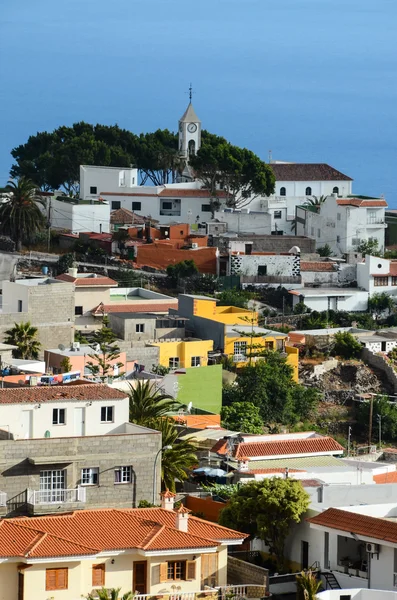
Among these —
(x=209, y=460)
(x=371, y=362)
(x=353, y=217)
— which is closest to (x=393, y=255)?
→ (x=353, y=217)

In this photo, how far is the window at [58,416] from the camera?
4012 centimetres

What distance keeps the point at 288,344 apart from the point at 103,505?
34478 millimetres

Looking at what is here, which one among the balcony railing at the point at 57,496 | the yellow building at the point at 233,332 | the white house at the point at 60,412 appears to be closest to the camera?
the balcony railing at the point at 57,496

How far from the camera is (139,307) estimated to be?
72.4m

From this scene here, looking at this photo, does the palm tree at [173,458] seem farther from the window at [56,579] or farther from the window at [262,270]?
the window at [262,270]

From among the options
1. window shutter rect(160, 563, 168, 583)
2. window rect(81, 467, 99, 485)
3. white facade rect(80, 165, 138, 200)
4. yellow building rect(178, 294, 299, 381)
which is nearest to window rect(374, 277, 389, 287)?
yellow building rect(178, 294, 299, 381)

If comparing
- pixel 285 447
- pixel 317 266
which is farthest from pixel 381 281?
pixel 285 447

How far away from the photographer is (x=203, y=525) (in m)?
35.2

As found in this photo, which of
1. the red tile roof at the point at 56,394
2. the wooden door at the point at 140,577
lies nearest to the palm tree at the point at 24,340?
the red tile roof at the point at 56,394

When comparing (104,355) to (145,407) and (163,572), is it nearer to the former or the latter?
(145,407)

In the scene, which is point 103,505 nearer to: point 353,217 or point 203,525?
point 203,525

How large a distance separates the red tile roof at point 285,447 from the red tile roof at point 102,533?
900 cm

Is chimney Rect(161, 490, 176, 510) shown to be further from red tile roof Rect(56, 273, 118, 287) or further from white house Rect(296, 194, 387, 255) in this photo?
white house Rect(296, 194, 387, 255)

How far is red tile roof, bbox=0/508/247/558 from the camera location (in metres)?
32.9
